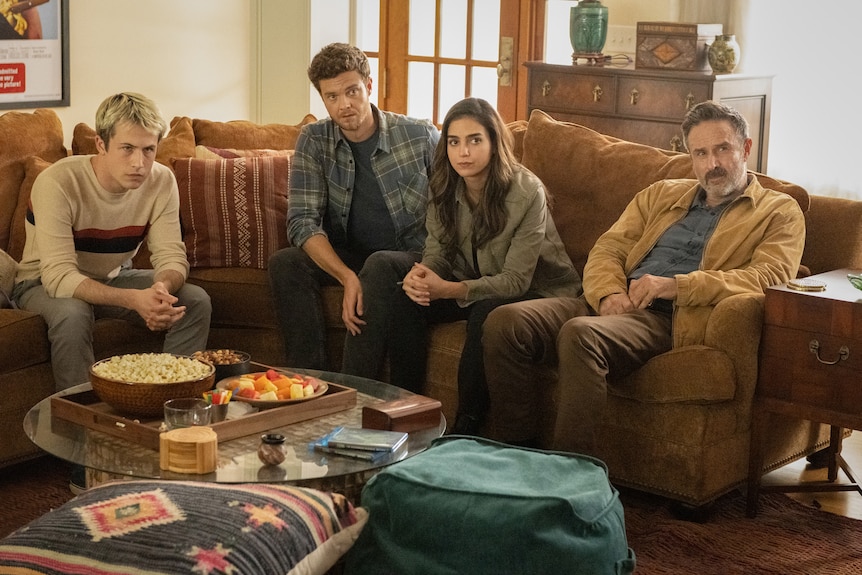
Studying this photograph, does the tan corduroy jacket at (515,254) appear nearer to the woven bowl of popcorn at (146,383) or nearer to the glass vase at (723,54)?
the woven bowl of popcorn at (146,383)

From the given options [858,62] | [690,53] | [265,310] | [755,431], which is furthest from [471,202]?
[858,62]

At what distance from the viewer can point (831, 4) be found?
4535 millimetres

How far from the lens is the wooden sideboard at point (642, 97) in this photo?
177 inches

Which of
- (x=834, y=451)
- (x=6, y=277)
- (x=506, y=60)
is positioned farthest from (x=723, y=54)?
(x=6, y=277)

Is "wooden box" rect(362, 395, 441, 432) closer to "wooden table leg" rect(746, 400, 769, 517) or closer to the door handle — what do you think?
"wooden table leg" rect(746, 400, 769, 517)

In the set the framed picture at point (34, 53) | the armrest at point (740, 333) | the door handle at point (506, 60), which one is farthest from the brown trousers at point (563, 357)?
the framed picture at point (34, 53)

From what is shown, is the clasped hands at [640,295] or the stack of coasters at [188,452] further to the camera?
the clasped hands at [640,295]

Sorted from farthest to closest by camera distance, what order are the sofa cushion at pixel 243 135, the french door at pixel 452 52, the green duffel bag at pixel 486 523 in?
the french door at pixel 452 52
the sofa cushion at pixel 243 135
the green duffel bag at pixel 486 523

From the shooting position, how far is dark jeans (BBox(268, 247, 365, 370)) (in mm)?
3479

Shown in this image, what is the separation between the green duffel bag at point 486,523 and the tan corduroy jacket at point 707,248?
Result: 931 millimetres

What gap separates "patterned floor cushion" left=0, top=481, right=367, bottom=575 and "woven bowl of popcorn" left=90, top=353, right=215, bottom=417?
46cm

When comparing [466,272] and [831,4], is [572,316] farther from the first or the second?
[831,4]

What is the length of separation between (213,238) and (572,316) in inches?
49.3

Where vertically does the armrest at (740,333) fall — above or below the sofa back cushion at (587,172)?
below
